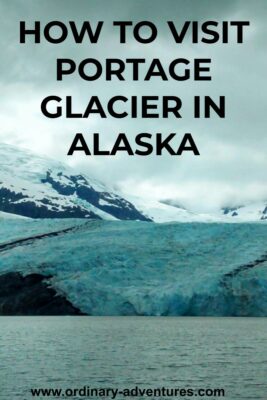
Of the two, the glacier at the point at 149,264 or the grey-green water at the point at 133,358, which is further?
the glacier at the point at 149,264

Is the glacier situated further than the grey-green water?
Yes

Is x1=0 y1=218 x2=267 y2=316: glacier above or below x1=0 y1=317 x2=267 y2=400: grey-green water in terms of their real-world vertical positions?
above

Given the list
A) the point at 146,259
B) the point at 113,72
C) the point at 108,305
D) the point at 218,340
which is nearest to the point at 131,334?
the point at 218,340

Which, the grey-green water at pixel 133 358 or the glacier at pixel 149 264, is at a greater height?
the glacier at pixel 149 264

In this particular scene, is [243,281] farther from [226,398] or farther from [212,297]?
[226,398]
